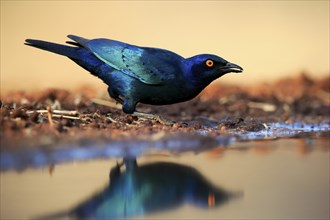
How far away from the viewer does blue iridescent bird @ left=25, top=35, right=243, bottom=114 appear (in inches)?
251

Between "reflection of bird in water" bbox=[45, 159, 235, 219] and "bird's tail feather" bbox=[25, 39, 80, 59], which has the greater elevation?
"bird's tail feather" bbox=[25, 39, 80, 59]

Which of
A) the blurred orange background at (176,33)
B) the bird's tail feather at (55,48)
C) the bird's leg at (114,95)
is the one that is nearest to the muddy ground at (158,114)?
the bird's leg at (114,95)

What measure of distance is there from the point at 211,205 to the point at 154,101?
286cm

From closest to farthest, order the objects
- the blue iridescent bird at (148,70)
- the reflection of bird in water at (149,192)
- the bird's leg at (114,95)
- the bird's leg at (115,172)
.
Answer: the reflection of bird in water at (149,192)
the bird's leg at (115,172)
the blue iridescent bird at (148,70)
the bird's leg at (114,95)

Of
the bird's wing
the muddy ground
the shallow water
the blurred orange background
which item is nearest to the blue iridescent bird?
the bird's wing

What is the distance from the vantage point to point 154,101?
6441mm

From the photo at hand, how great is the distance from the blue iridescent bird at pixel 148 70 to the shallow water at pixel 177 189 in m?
1.59

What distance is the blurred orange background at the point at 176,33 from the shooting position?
1272cm

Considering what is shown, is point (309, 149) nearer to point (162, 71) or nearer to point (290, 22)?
point (162, 71)

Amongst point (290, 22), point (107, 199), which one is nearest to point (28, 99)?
point (107, 199)

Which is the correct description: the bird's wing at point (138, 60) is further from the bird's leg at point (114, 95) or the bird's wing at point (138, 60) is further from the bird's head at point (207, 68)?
the bird's leg at point (114, 95)

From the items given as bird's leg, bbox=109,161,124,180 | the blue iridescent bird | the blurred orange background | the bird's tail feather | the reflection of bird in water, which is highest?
the blurred orange background

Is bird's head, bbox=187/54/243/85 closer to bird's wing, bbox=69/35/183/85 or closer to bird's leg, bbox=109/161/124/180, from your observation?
bird's wing, bbox=69/35/183/85

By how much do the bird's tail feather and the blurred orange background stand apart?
4.57 meters
